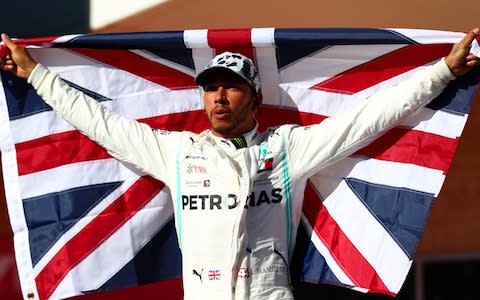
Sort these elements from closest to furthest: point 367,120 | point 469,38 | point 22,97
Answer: point 469,38, point 367,120, point 22,97

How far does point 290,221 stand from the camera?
2600mm

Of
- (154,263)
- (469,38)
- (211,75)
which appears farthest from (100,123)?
(469,38)

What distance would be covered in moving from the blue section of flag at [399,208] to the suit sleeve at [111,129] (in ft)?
1.75

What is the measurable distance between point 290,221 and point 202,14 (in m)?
0.94

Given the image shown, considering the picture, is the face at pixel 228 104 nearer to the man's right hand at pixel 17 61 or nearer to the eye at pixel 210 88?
the eye at pixel 210 88

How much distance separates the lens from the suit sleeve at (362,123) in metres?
2.51

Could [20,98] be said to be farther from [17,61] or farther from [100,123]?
[100,123]

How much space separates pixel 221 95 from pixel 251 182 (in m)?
0.25

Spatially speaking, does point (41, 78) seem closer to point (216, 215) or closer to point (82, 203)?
point (82, 203)

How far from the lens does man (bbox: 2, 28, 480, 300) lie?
2.48 metres

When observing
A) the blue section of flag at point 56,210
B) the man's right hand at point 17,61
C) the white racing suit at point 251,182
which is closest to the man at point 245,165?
the white racing suit at point 251,182

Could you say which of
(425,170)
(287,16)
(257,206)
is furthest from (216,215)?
(287,16)

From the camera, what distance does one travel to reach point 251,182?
2500mm

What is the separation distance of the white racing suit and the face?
4 cm
